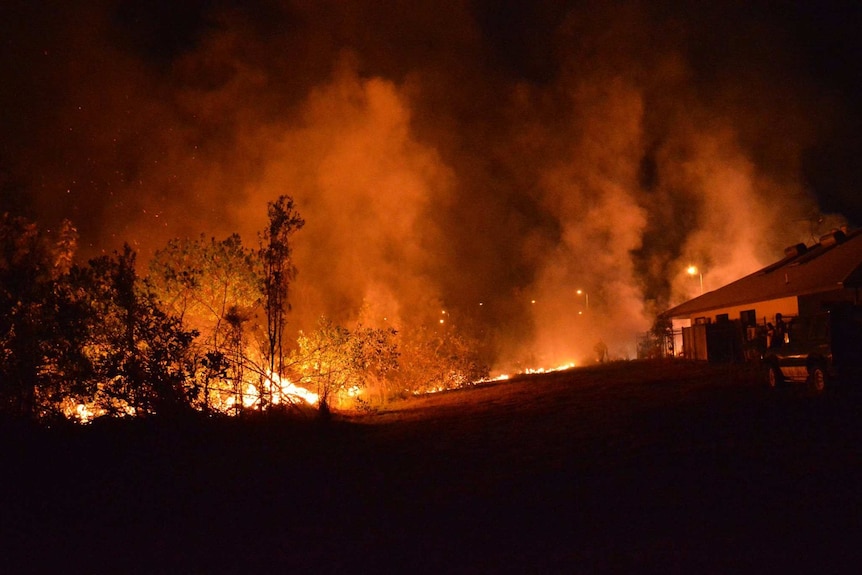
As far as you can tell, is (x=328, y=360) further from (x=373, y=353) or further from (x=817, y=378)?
(x=817, y=378)

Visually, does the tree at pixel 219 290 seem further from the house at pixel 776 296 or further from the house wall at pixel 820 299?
the house wall at pixel 820 299

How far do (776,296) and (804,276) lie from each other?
0.95 meters

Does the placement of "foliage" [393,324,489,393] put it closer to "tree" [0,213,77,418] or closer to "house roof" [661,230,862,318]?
"house roof" [661,230,862,318]

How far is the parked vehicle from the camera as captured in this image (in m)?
11.9

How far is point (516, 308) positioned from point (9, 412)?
64.9 meters

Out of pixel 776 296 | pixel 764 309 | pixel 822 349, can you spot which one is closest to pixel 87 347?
pixel 822 349

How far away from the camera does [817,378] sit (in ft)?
41.5

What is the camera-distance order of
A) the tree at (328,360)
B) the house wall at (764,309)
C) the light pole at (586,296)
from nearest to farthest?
the tree at (328,360), the house wall at (764,309), the light pole at (586,296)

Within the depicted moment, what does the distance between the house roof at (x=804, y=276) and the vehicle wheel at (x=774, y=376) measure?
3.60 metres

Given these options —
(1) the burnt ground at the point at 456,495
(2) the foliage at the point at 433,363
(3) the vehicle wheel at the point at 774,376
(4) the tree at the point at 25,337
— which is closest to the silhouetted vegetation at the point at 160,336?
(4) the tree at the point at 25,337

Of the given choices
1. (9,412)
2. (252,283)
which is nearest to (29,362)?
(9,412)

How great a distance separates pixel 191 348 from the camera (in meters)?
13.7

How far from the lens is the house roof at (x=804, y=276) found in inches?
658

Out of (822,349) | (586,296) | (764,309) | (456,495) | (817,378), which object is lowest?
(456,495)
